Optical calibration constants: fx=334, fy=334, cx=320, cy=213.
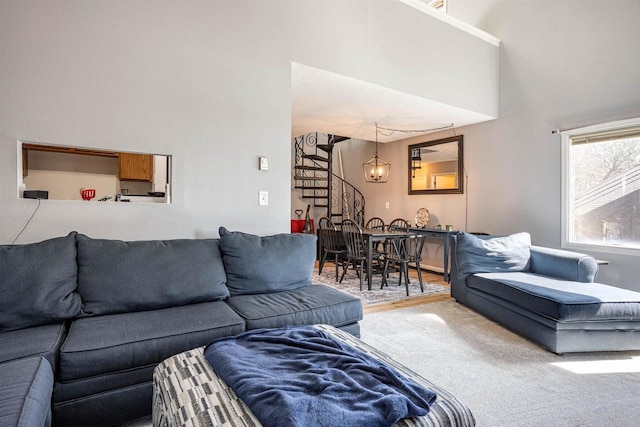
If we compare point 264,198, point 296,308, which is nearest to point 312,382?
point 296,308

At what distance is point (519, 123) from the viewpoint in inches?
178

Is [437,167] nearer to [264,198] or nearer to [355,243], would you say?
[355,243]

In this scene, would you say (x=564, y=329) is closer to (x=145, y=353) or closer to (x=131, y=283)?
(x=145, y=353)

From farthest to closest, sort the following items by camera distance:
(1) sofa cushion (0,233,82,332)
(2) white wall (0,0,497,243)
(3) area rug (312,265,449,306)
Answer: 1. (3) area rug (312,265,449,306)
2. (2) white wall (0,0,497,243)
3. (1) sofa cushion (0,233,82,332)

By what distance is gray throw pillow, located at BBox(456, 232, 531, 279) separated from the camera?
136 inches

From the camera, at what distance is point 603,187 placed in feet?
12.2

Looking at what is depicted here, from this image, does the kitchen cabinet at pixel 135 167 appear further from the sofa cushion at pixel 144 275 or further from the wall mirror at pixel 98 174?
the sofa cushion at pixel 144 275

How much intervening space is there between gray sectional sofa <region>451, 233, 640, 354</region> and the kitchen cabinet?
312 cm

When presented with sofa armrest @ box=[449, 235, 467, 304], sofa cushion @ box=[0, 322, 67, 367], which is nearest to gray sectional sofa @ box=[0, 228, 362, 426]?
sofa cushion @ box=[0, 322, 67, 367]

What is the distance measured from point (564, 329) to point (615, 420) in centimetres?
82

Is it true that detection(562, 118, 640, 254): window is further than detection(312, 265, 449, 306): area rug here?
No

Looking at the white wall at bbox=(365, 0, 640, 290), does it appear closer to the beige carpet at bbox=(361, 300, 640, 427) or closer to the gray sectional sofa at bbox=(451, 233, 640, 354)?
the gray sectional sofa at bbox=(451, 233, 640, 354)

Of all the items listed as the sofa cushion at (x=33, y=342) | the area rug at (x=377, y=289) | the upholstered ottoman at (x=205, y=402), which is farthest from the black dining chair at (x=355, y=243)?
the sofa cushion at (x=33, y=342)

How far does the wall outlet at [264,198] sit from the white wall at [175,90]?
44 millimetres
